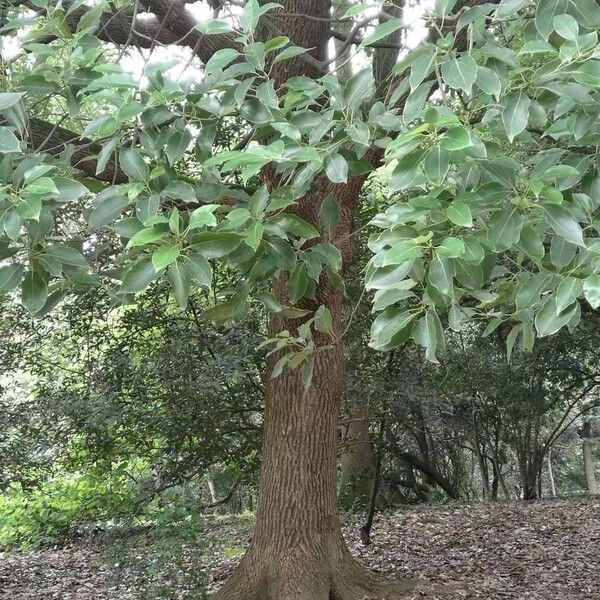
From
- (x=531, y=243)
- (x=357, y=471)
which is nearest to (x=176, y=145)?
(x=531, y=243)

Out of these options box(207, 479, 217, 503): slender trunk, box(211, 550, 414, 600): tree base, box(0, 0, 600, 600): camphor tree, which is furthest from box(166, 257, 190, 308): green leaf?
box(207, 479, 217, 503): slender trunk

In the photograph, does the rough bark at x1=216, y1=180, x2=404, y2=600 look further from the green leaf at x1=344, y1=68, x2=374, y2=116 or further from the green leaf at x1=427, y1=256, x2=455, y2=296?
the green leaf at x1=427, y1=256, x2=455, y2=296

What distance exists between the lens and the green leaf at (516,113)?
4.83 feet

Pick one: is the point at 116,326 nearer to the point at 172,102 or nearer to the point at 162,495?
the point at 162,495

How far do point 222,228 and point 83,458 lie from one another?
3.36 meters

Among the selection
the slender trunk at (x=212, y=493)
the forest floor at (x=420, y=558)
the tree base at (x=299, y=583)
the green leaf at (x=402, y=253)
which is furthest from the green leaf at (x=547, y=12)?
the slender trunk at (x=212, y=493)

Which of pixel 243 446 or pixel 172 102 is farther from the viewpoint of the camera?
pixel 243 446

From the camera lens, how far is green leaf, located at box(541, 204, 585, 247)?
55.4 inches

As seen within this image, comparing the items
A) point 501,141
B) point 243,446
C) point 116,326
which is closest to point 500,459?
point 243,446

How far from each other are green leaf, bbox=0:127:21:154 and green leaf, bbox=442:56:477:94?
90 centimetres

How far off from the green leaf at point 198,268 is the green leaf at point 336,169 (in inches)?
14.6

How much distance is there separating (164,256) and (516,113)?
31.2 inches

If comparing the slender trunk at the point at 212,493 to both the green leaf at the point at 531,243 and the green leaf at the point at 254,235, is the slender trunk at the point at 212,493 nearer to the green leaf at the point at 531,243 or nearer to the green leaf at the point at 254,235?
the green leaf at the point at 254,235

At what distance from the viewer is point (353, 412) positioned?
17.3 ft
